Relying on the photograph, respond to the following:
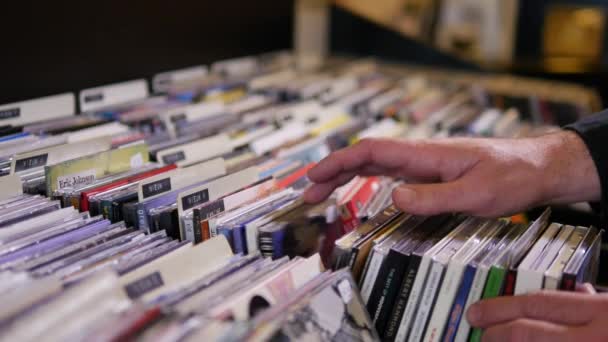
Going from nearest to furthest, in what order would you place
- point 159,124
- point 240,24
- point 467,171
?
point 467,171 < point 159,124 < point 240,24

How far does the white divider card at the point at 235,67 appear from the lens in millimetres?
2498

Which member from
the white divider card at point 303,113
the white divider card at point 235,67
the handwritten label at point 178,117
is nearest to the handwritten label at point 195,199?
the handwritten label at point 178,117

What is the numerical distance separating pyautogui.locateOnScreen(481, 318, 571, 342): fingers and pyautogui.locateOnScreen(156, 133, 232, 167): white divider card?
82cm

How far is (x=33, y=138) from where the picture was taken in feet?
4.74

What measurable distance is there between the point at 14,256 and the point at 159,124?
0.86m

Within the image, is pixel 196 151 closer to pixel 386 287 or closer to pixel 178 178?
pixel 178 178

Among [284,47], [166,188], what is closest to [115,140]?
[166,188]

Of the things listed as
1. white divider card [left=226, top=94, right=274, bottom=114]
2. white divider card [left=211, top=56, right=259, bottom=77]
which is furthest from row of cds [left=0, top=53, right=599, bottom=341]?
white divider card [left=211, top=56, right=259, bottom=77]

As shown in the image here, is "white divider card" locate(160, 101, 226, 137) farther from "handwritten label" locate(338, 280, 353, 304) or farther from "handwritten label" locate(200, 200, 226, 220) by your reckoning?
"handwritten label" locate(338, 280, 353, 304)

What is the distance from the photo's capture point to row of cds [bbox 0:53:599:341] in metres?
0.79

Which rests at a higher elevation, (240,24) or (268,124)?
(240,24)

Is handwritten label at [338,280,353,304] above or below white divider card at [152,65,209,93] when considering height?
below

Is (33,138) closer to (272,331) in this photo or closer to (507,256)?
(272,331)

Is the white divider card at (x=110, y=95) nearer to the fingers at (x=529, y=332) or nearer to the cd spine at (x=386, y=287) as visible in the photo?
the cd spine at (x=386, y=287)
